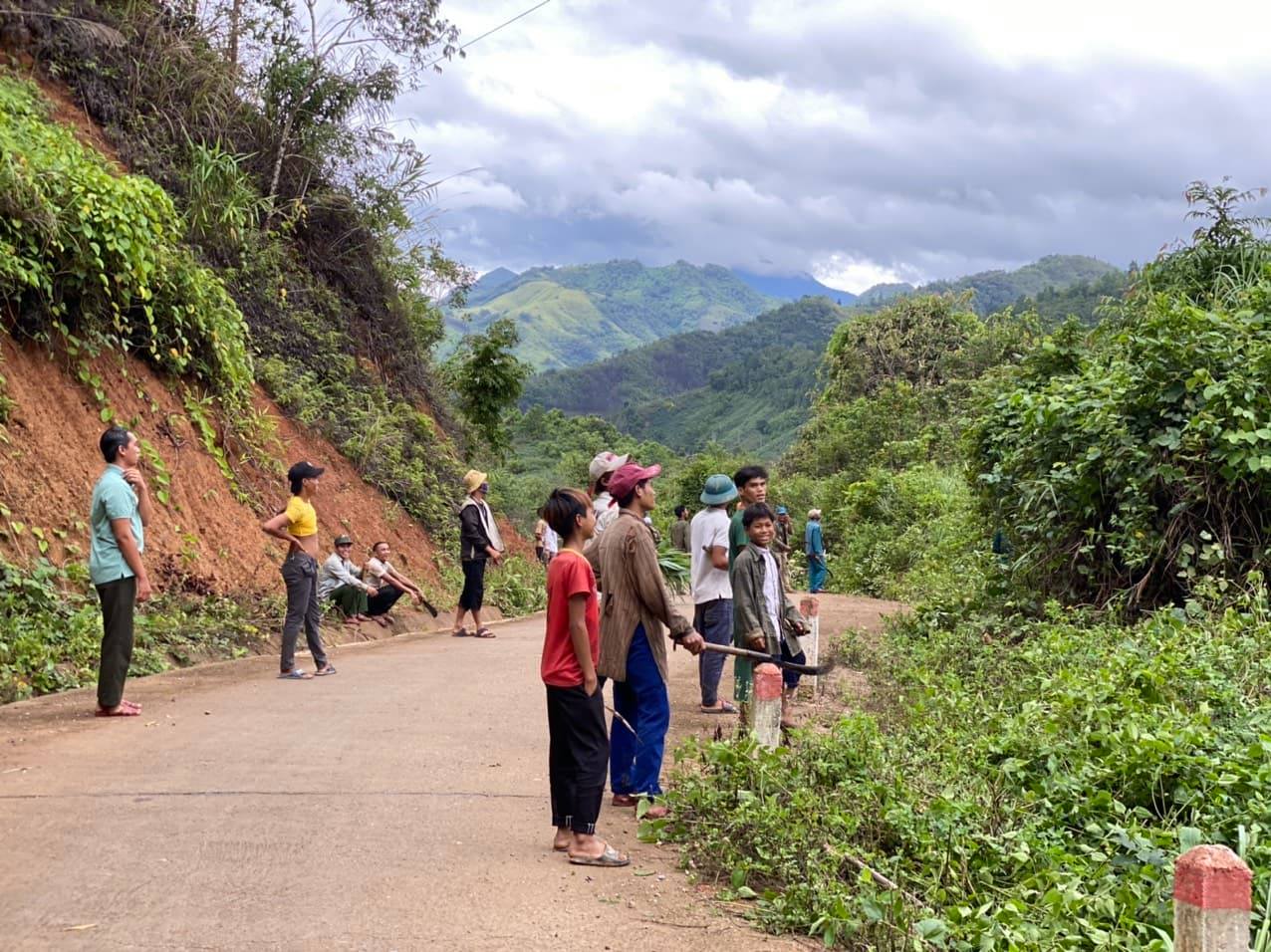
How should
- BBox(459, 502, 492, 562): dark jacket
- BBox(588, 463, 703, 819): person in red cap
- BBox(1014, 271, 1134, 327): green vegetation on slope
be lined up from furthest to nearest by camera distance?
BBox(1014, 271, 1134, 327): green vegetation on slope, BBox(459, 502, 492, 562): dark jacket, BBox(588, 463, 703, 819): person in red cap

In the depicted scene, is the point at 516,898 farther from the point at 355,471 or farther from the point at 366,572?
the point at 355,471

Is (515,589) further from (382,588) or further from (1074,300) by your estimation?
(1074,300)

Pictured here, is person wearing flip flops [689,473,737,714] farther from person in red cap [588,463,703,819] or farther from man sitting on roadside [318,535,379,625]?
man sitting on roadside [318,535,379,625]

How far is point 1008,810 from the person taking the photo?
5.86m

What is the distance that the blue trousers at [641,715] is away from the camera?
6.70 metres

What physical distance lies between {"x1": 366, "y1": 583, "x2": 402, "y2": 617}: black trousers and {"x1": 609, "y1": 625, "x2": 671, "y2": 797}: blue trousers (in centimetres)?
855

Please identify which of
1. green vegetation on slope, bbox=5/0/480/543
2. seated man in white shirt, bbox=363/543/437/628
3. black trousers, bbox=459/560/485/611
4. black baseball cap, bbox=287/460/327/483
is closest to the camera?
black baseball cap, bbox=287/460/327/483

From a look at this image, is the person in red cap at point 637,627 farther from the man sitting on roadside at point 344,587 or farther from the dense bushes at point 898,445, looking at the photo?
the dense bushes at point 898,445

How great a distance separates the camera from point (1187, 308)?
1120cm

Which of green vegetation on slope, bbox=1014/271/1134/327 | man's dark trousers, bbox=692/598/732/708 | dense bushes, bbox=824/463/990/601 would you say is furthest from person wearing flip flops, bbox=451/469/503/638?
green vegetation on slope, bbox=1014/271/1134/327

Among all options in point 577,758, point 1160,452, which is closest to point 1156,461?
point 1160,452

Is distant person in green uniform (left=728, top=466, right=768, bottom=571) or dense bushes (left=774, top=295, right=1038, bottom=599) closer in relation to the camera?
distant person in green uniform (left=728, top=466, right=768, bottom=571)

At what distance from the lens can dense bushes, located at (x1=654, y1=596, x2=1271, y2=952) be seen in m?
4.86

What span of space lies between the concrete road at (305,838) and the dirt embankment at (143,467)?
2.60 m
